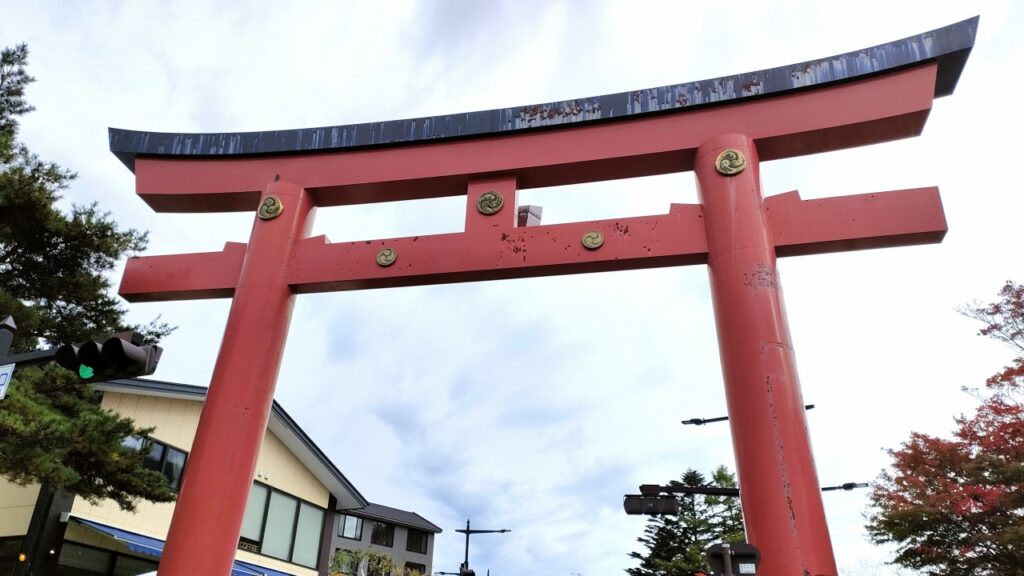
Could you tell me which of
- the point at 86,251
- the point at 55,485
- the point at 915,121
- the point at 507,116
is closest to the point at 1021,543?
Result: the point at 915,121

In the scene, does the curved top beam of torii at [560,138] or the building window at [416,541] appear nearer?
A: the curved top beam of torii at [560,138]

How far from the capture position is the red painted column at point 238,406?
217 inches

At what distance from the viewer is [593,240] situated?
20.3 feet

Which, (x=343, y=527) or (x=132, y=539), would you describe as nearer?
(x=132, y=539)

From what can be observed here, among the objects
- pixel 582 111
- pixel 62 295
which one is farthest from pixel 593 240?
pixel 62 295

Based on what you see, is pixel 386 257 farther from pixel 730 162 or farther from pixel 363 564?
pixel 363 564

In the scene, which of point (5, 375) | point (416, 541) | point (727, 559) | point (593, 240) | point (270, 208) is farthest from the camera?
point (416, 541)

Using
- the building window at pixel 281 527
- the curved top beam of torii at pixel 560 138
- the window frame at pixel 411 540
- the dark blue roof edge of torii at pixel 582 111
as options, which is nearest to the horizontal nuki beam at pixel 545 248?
the curved top beam of torii at pixel 560 138

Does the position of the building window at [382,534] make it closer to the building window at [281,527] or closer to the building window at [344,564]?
the building window at [344,564]

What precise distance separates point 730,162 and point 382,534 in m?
35.1

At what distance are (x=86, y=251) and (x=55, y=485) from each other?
4.26 m

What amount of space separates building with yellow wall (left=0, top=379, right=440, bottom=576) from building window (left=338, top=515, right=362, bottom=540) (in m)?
15.6

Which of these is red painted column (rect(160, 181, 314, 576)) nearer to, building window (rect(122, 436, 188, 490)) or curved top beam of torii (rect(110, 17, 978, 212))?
curved top beam of torii (rect(110, 17, 978, 212))

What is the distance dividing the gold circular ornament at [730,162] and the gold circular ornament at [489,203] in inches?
84.7
